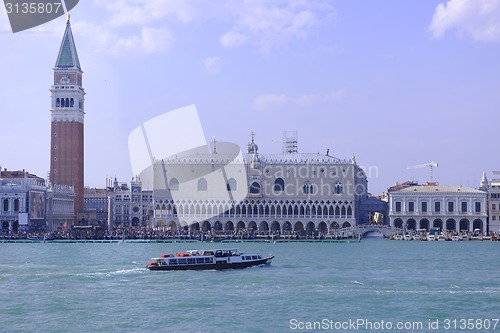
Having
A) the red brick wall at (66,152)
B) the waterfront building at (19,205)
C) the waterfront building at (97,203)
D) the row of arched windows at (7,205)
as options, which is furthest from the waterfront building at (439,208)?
the waterfront building at (97,203)

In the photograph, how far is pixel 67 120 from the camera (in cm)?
9438

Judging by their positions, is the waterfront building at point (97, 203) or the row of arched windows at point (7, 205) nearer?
the row of arched windows at point (7, 205)

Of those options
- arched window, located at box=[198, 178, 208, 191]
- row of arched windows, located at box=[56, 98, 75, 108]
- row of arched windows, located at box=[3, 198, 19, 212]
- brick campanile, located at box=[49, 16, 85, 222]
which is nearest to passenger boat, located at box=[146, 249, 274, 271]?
arched window, located at box=[198, 178, 208, 191]

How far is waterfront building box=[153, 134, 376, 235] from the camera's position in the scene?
85.2 metres

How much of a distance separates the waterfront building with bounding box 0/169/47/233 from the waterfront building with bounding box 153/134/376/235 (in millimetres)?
12129

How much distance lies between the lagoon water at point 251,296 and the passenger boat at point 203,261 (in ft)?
2.86

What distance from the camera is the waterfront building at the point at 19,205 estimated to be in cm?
8581

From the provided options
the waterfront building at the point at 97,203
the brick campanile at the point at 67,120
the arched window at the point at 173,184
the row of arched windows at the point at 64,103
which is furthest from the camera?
the waterfront building at the point at 97,203

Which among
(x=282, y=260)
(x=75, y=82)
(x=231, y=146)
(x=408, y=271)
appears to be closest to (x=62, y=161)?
(x=75, y=82)

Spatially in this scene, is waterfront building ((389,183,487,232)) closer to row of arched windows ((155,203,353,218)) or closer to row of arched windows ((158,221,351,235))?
row of arched windows ((155,203,353,218))

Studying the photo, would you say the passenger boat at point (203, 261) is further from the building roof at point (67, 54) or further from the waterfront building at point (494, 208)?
the building roof at point (67, 54)

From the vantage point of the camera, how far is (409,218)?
279 ft

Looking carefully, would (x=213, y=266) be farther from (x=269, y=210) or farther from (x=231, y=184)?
(x=269, y=210)

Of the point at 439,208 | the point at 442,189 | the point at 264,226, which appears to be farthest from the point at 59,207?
the point at 442,189
